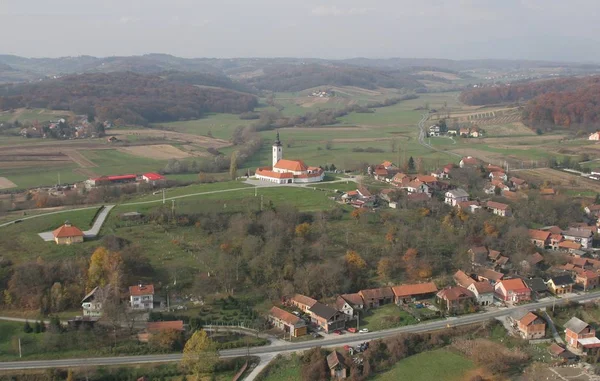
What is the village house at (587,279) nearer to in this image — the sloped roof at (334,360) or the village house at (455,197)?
the village house at (455,197)

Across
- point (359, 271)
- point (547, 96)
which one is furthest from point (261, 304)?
point (547, 96)

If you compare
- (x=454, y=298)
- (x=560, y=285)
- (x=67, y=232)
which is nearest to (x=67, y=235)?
(x=67, y=232)

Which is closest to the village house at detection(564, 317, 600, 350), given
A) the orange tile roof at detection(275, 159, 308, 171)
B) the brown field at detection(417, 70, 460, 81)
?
the orange tile roof at detection(275, 159, 308, 171)

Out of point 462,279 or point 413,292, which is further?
point 462,279

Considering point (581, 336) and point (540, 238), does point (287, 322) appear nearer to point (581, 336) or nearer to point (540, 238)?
point (581, 336)

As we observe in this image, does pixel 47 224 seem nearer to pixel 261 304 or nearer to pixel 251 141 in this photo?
pixel 261 304

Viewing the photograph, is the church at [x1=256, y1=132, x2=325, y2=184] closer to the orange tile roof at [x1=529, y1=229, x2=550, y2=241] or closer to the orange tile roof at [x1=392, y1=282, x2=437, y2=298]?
the orange tile roof at [x1=529, y1=229, x2=550, y2=241]
